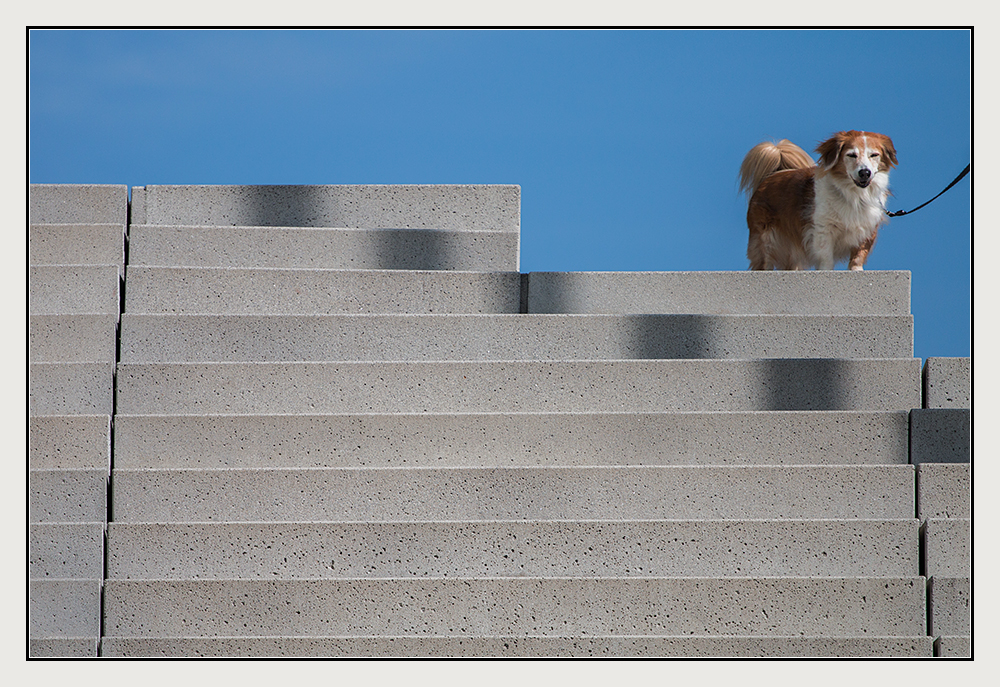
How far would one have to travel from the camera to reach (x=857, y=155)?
19.1ft

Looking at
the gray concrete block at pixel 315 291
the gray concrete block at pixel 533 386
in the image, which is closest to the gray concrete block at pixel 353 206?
the gray concrete block at pixel 315 291

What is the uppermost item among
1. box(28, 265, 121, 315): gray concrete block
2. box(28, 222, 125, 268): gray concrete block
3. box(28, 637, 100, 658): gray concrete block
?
box(28, 222, 125, 268): gray concrete block

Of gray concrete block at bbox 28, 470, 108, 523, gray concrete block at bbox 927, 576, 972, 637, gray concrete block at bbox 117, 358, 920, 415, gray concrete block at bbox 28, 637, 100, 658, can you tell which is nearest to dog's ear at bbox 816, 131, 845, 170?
gray concrete block at bbox 117, 358, 920, 415

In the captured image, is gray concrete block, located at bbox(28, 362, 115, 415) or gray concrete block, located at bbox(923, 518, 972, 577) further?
gray concrete block, located at bbox(28, 362, 115, 415)

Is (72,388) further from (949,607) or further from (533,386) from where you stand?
(949,607)

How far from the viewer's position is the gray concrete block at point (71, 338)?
16.2 feet

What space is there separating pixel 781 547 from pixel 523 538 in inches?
38.8

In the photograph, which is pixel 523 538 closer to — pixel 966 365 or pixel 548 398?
pixel 548 398

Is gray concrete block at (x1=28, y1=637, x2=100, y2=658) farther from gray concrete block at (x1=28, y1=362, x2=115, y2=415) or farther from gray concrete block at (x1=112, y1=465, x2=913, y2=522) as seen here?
gray concrete block at (x1=28, y1=362, x2=115, y2=415)

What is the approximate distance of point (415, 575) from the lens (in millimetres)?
4395

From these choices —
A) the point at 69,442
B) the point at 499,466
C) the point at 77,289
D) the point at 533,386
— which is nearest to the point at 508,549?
the point at 499,466

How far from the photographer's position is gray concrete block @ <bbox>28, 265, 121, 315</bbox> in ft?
16.8

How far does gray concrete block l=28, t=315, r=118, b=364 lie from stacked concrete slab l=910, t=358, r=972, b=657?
3.40 m

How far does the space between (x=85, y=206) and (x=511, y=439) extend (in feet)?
8.26
